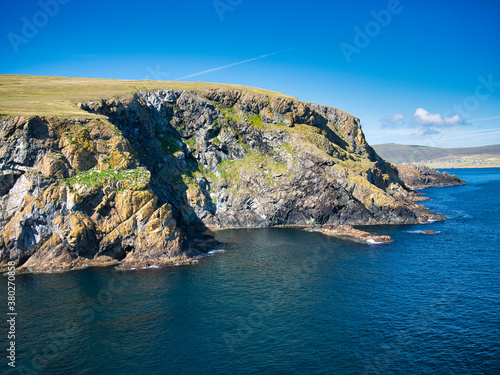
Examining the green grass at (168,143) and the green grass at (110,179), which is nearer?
the green grass at (110,179)

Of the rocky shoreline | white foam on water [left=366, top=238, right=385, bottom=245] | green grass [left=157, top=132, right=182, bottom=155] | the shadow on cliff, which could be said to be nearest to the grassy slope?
the shadow on cliff

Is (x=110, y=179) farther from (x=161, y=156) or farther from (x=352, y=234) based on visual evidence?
(x=352, y=234)

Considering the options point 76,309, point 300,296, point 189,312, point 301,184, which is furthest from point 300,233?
point 76,309

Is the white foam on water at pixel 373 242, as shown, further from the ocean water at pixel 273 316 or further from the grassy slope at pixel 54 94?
the grassy slope at pixel 54 94

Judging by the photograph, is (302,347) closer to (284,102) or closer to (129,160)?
(129,160)

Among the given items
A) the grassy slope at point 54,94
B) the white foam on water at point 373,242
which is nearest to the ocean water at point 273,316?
the white foam on water at point 373,242

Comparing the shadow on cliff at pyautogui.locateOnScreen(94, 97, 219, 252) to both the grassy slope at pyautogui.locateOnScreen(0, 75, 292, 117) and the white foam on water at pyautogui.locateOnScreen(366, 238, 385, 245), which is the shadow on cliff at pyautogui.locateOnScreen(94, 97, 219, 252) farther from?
the white foam on water at pyautogui.locateOnScreen(366, 238, 385, 245)

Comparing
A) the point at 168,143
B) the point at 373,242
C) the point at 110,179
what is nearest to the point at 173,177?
the point at 168,143
